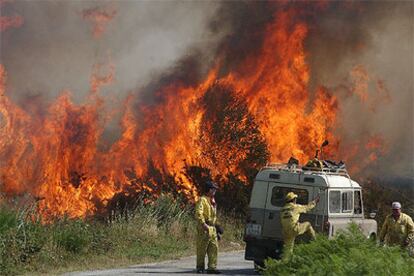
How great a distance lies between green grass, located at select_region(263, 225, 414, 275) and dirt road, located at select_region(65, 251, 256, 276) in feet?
20.8

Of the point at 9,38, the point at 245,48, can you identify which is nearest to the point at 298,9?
the point at 245,48

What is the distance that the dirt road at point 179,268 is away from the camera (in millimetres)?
15250

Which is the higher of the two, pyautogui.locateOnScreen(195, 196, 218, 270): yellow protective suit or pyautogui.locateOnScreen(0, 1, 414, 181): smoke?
pyautogui.locateOnScreen(0, 1, 414, 181): smoke

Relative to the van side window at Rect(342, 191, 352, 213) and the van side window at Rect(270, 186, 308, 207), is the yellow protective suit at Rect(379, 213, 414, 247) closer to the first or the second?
the van side window at Rect(342, 191, 352, 213)

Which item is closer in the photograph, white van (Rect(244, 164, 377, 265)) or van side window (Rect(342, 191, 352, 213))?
white van (Rect(244, 164, 377, 265))

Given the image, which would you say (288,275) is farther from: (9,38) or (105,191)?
(9,38)

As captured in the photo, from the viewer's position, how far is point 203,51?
3130 cm

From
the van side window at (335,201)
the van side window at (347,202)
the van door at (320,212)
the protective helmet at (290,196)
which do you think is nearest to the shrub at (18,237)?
the protective helmet at (290,196)

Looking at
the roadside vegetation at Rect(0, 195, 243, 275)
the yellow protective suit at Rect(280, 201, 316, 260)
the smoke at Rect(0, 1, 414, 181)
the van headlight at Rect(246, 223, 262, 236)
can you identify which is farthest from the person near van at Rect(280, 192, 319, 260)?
the smoke at Rect(0, 1, 414, 181)

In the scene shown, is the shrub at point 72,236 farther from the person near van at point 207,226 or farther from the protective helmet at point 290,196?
the protective helmet at point 290,196

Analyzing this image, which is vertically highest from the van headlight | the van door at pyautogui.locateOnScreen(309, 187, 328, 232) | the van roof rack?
the van roof rack

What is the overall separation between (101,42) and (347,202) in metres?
18.9

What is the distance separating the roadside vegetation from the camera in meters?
15.4

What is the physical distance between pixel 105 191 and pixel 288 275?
19279 mm
